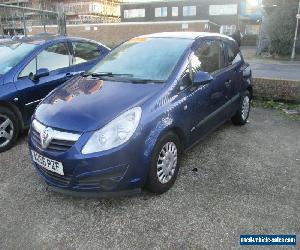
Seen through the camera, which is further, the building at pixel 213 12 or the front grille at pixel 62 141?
the building at pixel 213 12

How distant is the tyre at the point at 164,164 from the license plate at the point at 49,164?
3.00ft

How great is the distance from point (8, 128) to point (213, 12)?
48523 millimetres

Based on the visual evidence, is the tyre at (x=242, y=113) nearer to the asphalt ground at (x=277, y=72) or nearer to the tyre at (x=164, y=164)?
the tyre at (x=164, y=164)

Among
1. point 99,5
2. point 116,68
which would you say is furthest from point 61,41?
point 99,5

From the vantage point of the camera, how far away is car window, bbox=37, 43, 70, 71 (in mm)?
5422

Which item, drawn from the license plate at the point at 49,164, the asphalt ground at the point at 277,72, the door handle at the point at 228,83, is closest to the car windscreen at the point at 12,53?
the license plate at the point at 49,164

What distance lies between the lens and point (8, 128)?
496 cm

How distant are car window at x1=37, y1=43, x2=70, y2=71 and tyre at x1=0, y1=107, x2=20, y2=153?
99cm

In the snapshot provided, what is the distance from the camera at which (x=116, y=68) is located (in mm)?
4234

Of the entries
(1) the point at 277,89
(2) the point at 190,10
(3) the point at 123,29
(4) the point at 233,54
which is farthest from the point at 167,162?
(2) the point at 190,10

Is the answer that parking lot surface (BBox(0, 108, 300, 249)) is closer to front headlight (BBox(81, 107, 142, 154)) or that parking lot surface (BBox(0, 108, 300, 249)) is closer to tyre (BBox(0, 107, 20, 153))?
tyre (BBox(0, 107, 20, 153))

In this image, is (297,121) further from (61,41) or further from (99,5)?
(99,5)

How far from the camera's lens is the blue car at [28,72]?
4.89m

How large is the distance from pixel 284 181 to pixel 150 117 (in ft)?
6.36
